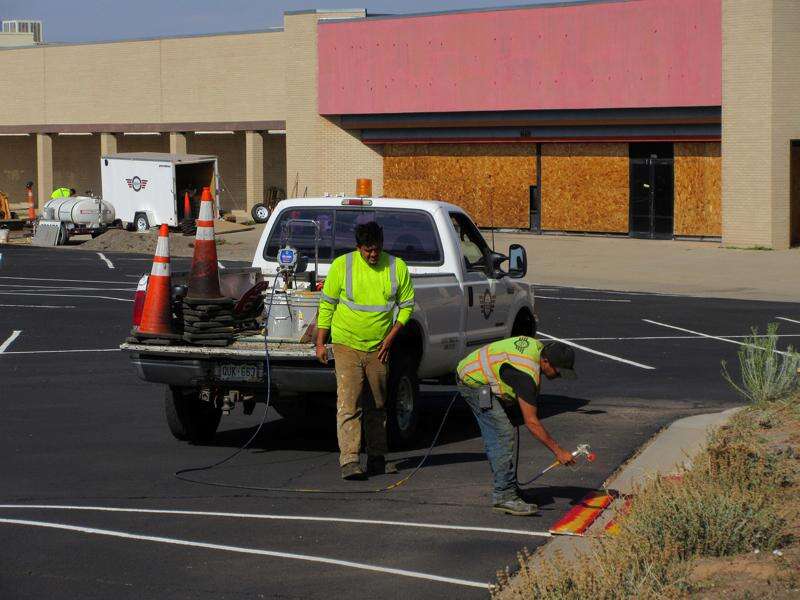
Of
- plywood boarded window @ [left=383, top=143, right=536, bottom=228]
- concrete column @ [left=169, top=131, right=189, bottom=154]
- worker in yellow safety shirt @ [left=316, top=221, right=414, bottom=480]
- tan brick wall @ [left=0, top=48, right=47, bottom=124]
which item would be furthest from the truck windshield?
tan brick wall @ [left=0, top=48, right=47, bottom=124]

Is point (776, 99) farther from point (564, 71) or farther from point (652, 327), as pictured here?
point (652, 327)

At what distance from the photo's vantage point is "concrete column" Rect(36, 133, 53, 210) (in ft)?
201

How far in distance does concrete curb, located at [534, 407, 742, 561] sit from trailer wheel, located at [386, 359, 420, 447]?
6.46 feet

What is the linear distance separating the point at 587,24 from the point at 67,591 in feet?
115

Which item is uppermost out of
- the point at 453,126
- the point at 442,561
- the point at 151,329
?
the point at 453,126

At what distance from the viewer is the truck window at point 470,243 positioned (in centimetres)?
1358

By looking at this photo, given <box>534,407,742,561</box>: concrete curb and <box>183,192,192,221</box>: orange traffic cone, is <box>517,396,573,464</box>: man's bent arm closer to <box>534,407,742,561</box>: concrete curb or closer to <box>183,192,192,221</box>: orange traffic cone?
<box>534,407,742,561</box>: concrete curb

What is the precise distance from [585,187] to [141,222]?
15.5 meters

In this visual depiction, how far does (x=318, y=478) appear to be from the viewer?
11.0 meters

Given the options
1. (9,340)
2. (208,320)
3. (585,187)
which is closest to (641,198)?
(585,187)

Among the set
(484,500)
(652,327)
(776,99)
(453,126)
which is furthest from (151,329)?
(453,126)

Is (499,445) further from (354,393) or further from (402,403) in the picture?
(402,403)

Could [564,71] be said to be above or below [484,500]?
above

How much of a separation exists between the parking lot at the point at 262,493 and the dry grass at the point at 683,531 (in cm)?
88
